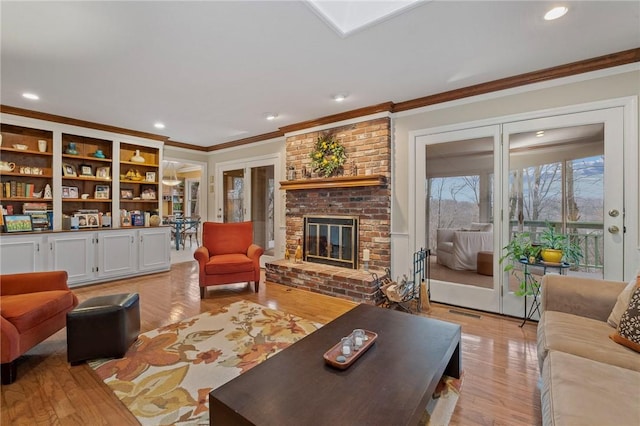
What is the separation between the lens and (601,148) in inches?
105

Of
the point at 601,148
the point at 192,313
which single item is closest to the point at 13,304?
the point at 192,313

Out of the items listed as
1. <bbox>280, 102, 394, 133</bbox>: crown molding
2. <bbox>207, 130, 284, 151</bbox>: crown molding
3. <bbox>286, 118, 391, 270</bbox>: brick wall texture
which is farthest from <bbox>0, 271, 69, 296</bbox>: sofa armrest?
<bbox>207, 130, 284, 151</bbox>: crown molding

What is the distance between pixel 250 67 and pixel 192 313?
2642 millimetres

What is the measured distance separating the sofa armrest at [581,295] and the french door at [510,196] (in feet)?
3.32

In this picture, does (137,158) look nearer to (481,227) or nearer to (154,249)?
(154,249)

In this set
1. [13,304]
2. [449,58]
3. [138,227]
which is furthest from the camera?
[138,227]

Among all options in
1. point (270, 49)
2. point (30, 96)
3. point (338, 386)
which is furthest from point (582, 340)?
point (30, 96)

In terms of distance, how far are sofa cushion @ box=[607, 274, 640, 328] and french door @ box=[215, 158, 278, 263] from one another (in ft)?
14.5

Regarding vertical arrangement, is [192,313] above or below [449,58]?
below

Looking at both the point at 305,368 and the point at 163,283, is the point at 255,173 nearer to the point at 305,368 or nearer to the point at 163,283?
the point at 163,283

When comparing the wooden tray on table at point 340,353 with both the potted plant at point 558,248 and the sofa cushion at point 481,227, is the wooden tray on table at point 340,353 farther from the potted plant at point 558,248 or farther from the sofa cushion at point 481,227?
the sofa cushion at point 481,227

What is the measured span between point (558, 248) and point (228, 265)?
361cm

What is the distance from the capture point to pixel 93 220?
457 cm

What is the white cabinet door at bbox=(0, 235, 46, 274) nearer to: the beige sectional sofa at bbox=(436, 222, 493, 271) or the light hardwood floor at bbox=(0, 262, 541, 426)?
the light hardwood floor at bbox=(0, 262, 541, 426)
